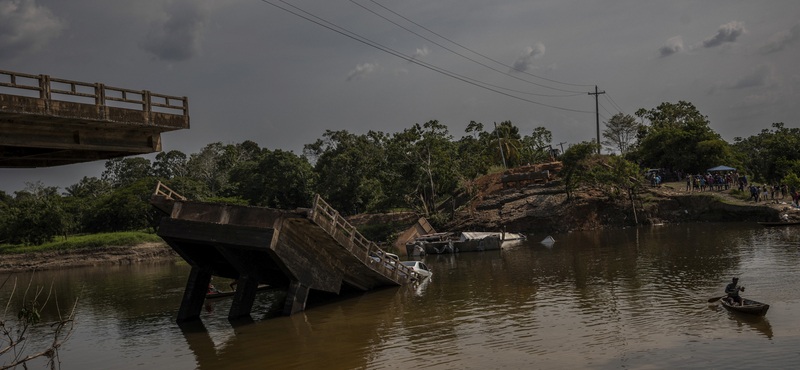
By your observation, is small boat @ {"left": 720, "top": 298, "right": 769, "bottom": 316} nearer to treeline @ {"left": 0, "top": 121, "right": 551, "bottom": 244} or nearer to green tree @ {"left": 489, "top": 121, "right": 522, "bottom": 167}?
treeline @ {"left": 0, "top": 121, "right": 551, "bottom": 244}

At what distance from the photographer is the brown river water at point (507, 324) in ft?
43.7

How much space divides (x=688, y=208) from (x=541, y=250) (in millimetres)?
23061

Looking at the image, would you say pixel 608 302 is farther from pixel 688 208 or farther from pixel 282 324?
pixel 688 208

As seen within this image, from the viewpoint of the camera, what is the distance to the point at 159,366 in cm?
1486

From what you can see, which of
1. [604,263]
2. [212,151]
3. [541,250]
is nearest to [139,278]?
[541,250]

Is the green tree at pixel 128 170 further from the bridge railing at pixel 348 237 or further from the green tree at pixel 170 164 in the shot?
the bridge railing at pixel 348 237

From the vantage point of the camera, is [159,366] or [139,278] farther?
[139,278]

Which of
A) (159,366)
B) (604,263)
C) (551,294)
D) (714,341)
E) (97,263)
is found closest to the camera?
(714,341)

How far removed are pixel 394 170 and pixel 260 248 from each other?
142 ft

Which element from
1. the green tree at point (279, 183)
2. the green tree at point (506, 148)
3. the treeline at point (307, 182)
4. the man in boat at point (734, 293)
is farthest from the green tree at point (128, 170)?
the man in boat at point (734, 293)

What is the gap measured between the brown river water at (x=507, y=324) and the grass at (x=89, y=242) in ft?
111

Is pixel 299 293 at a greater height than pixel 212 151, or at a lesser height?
lesser

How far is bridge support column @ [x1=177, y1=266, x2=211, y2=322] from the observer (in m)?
20.8

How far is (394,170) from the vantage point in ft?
196
